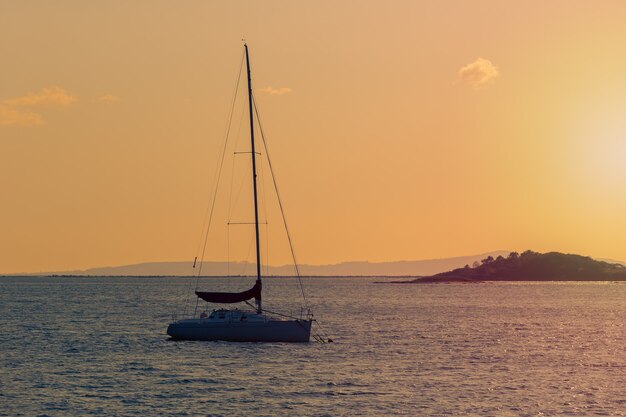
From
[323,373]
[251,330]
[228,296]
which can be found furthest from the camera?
[228,296]

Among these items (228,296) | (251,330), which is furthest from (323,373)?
(228,296)

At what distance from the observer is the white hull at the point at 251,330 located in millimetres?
76125

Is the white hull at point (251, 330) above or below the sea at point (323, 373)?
above

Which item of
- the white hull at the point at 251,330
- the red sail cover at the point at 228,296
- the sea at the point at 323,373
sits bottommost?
the sea at the point at 323,373

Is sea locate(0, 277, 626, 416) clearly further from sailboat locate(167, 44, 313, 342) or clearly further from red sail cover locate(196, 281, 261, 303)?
red sail cover locate(196, 281, 261, 303)

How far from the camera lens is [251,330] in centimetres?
7625

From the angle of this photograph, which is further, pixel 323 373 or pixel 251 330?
pixel 251 330

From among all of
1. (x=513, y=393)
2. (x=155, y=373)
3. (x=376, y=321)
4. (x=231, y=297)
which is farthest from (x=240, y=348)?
(x=376, y=321)

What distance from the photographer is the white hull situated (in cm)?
7612

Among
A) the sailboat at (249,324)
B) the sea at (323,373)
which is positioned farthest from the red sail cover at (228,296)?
the sea at (323,373)

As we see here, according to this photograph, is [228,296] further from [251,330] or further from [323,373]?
[323,373]

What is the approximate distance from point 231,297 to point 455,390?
26601 mm

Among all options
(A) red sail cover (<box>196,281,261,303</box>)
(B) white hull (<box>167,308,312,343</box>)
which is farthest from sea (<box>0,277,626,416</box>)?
(A) red sail cover (<box>196,281,261,303</box>)

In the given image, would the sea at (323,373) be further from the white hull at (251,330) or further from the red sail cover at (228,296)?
the red sail cover at (228,296)
